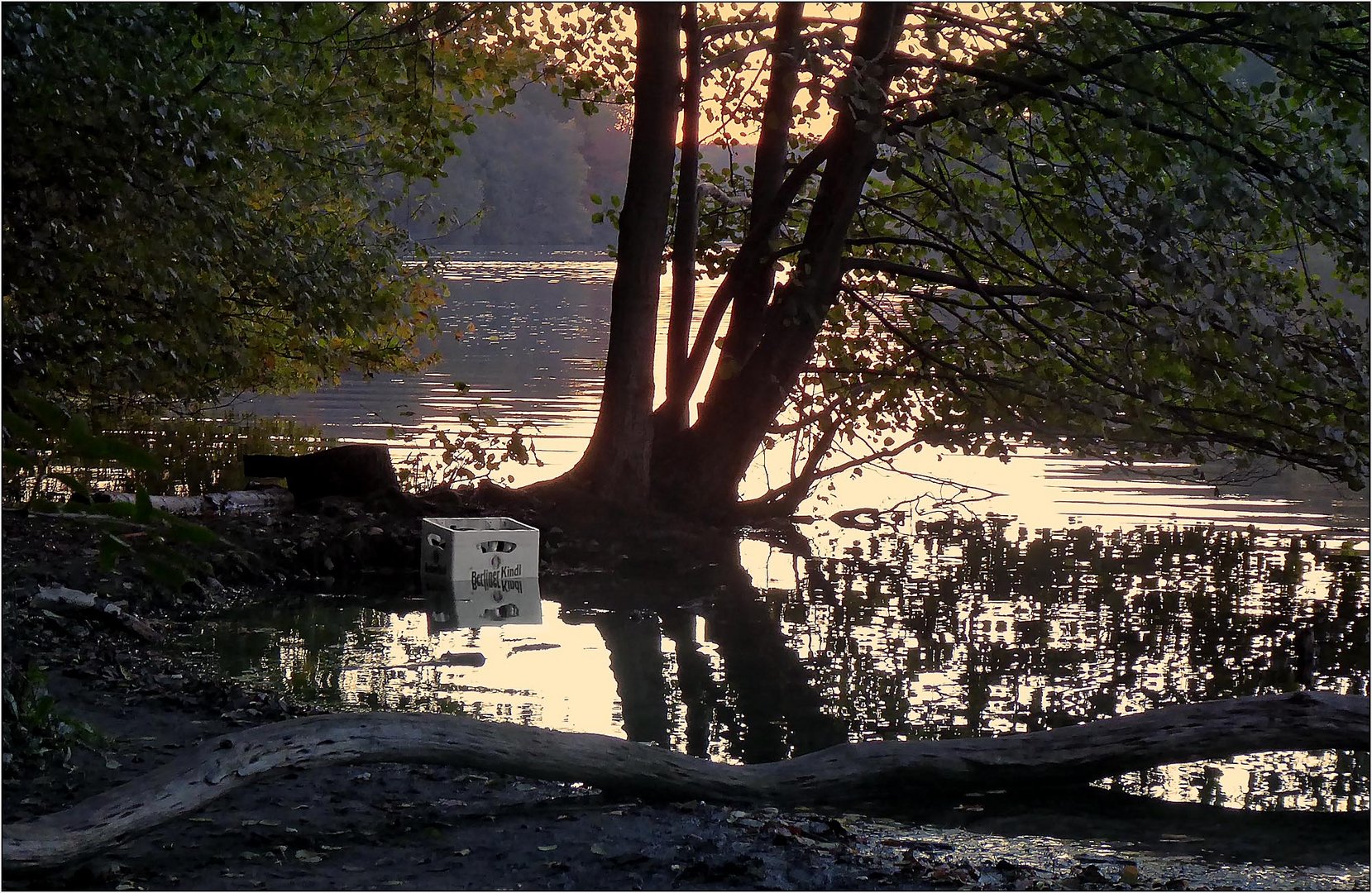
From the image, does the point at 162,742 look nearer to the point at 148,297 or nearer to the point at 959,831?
the point at 959,831

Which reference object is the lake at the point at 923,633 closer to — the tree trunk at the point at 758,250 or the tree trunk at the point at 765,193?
the tree trunk at the point at 758,250

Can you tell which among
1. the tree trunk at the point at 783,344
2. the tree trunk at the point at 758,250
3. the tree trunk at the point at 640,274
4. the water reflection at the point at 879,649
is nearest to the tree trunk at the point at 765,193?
the tree trunk at the point at 758,250

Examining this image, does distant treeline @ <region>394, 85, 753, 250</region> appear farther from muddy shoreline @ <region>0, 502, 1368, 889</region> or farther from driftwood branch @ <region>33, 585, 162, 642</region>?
muddy shoreline @ <region>0, 502, 1368, 889</region>

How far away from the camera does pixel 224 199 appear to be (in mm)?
10750

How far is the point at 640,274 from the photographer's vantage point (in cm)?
1369

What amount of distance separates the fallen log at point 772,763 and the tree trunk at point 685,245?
7.37 metres

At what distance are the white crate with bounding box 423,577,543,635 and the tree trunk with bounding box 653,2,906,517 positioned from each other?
9.13 ft

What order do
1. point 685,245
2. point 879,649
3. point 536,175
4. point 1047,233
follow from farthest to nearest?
point 536,175, point 685,245, point 1047,233, point 879,649

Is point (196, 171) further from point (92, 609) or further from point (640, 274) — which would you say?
point (640, 274)

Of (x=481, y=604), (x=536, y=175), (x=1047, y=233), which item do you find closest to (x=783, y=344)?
(x=1047, y=233)

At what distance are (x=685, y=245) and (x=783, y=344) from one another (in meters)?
1.54

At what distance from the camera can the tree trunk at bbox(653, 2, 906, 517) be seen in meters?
12.7

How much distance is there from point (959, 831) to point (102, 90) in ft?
22.4

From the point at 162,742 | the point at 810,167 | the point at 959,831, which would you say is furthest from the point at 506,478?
the point at 959,831
